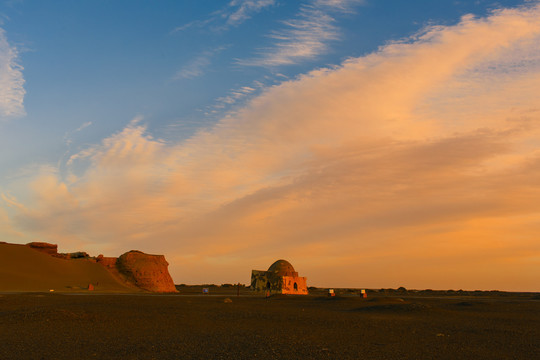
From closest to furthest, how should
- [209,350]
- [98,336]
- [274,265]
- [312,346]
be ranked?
[209,350] < [312,346] < [98,336] < [274,265]

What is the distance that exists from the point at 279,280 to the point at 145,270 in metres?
19.2

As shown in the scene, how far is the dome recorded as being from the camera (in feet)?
220

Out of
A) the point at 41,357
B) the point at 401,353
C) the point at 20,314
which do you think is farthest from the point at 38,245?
the point at 401,353

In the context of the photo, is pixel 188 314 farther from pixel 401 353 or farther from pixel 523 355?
pixel 523 355

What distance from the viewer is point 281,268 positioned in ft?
222

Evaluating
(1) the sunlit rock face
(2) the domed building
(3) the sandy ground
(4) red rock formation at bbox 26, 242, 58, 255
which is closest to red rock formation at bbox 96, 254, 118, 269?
(1) the sunlit rock face

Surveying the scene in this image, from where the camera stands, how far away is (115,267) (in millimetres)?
61812

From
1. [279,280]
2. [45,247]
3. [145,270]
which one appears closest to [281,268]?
[279,280]

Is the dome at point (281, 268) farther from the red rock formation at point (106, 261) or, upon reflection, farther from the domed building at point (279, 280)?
the red rock formation at point (106, 261)

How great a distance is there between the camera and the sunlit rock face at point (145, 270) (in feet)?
199

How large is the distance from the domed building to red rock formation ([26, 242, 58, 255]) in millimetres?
28958

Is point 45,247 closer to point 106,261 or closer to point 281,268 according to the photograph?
point 106,261

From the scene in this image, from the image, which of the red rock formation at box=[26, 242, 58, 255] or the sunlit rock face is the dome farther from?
the red rock formation at box=[26, 242, 58, 255]

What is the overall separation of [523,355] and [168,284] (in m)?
55.9
